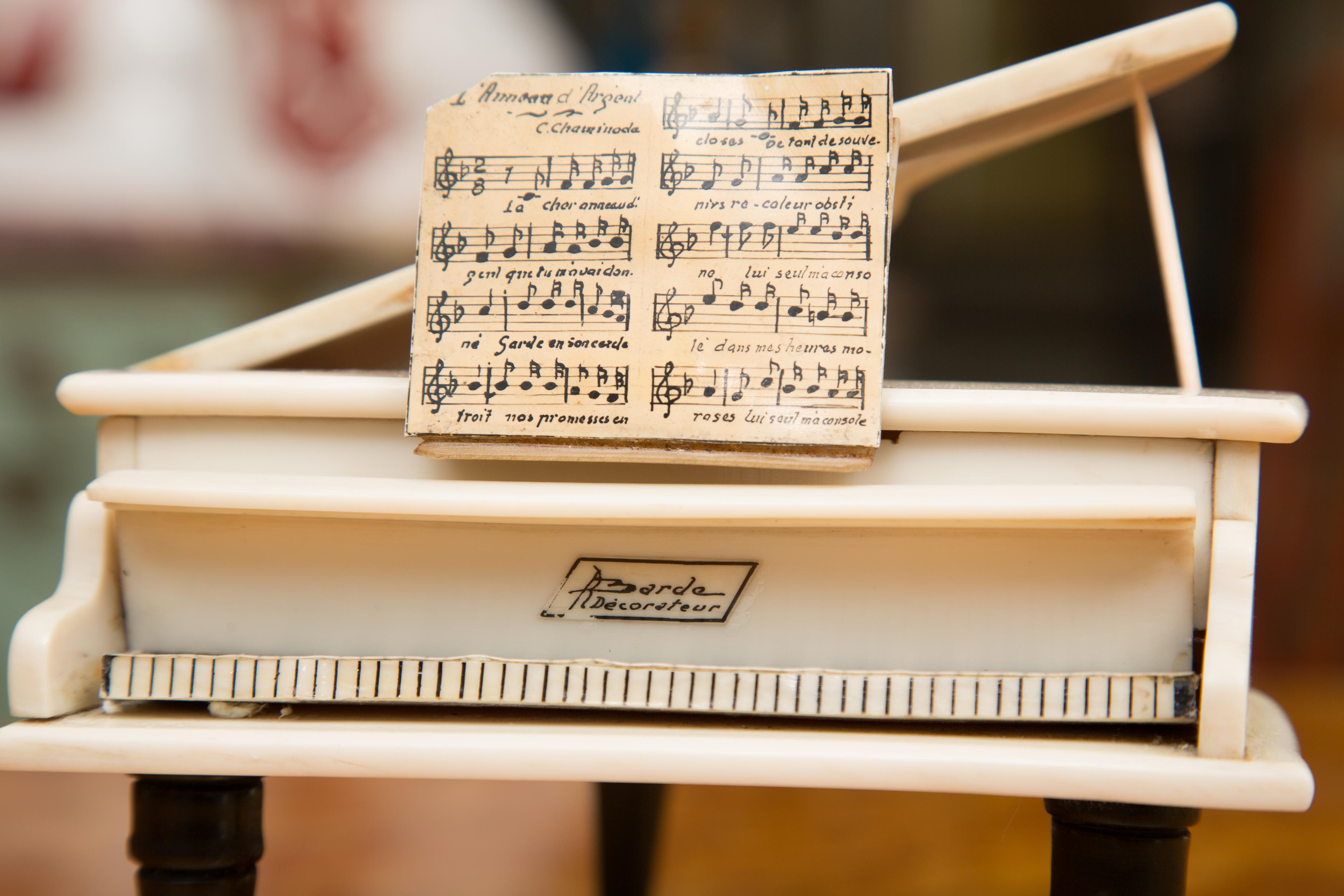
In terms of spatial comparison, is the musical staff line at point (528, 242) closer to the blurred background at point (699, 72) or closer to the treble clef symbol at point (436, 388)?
the treble clef symbol at point (436, 388)

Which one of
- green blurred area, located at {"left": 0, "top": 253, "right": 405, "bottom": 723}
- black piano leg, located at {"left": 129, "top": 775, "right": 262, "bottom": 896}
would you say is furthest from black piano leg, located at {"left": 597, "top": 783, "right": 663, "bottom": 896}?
green blurred area, located at {"left": 0, "top": 253, "right": 405, "bottom": 723}

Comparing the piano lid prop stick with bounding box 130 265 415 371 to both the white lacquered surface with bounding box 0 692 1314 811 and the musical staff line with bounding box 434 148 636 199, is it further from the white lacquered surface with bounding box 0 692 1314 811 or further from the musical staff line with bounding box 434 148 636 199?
the white lacquered surface with bounding box 0 692 1314 811

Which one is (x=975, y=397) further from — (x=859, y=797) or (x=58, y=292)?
(x=58, y=292)

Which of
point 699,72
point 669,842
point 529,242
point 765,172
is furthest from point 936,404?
point 699,72

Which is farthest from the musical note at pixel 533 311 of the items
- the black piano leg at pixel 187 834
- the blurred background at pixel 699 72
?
the blurred background at pixel 699 72

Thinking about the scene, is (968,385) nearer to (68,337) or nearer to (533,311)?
(533,311)
